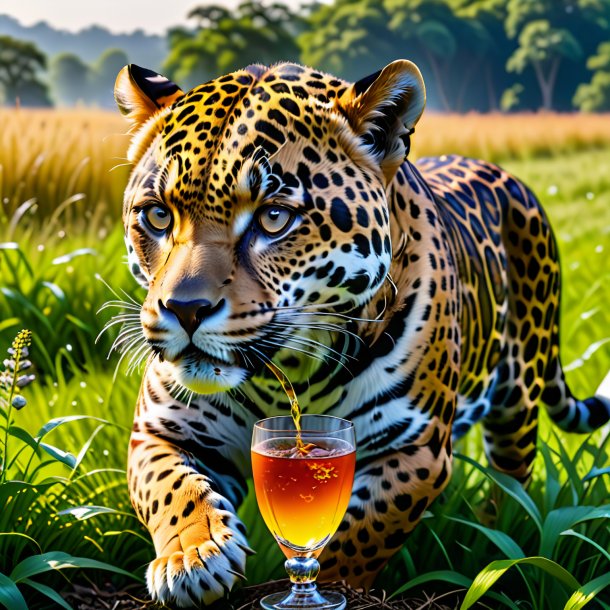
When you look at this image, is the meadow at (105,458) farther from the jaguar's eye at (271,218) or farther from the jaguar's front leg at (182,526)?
the jaguar's eye at (271,218)

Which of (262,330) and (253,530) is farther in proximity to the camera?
(253,530)

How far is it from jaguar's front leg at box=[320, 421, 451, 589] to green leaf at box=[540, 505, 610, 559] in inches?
14.2

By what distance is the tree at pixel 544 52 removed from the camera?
17422mm

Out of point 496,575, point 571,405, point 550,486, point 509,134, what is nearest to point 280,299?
Result: point 496,575

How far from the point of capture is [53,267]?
A: 18.1 feet

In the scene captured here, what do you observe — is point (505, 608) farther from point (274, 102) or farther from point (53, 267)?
point (53, 267)

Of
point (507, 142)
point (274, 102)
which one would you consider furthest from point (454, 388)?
point (507, 142)

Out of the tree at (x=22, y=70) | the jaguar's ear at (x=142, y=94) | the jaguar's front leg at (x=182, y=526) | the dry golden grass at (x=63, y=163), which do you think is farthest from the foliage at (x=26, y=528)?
→ the tree at (x=22, y=70)

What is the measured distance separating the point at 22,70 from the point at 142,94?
16.3m

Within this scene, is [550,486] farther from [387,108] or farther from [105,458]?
[105,458]

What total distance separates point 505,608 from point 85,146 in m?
5.43

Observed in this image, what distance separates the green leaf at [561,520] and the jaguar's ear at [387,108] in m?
1.18

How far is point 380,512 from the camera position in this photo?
3.00 meters

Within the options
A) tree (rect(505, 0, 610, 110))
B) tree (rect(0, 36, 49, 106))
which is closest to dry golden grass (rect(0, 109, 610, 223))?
tree (rect(0, 36, 49, 106))
